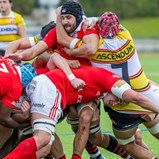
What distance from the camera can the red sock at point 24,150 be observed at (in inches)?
282

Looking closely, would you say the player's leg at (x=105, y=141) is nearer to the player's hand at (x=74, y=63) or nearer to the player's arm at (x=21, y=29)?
the player's hand at (x=74, y=63)

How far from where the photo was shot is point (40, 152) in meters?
7.44

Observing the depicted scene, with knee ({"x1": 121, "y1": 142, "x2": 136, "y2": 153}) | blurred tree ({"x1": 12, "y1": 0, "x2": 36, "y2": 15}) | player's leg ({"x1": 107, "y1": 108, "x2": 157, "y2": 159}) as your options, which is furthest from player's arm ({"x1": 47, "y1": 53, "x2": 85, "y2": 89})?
blurred tree ({"x1": 12, "y1": 0, "x2": 36, "y2": 15})

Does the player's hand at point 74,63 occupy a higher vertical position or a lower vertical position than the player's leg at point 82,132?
higher

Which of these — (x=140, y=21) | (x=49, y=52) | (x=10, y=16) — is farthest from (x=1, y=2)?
(x=140, y=21)

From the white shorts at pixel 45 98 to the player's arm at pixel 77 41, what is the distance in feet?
1.70

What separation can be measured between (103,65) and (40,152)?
118 centimetres

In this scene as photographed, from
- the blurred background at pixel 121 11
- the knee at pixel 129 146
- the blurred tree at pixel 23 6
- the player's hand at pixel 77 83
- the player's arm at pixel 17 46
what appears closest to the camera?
the player's hand at pixel 77 83

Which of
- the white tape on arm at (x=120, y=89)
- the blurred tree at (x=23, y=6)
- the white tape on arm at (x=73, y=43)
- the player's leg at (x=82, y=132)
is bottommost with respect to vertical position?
the blurred tree at (x=23, y=6)

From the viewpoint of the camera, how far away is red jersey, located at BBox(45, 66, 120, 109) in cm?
762

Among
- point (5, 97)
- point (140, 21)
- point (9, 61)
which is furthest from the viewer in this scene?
point (140, 21)

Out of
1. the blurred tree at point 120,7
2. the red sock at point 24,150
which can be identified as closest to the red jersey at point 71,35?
the red sock at point 24,150

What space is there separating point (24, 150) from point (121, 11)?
42375 millimetres

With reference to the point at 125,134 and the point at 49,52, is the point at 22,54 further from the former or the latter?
the point at 125,134
